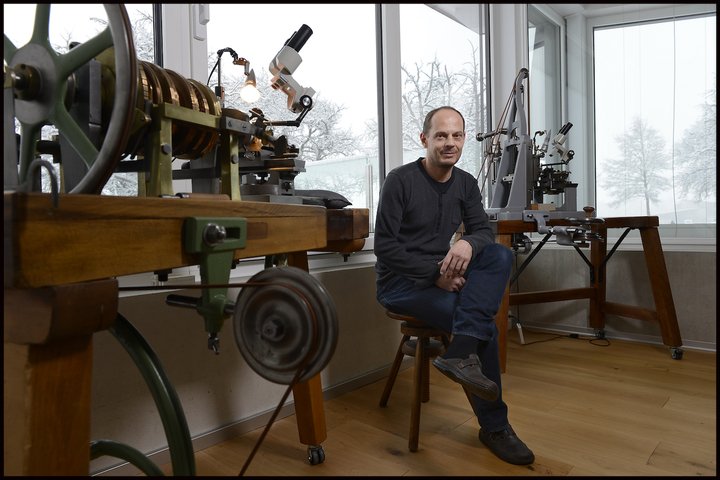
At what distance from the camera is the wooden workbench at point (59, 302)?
2.07 ft

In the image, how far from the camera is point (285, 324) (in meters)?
0.80

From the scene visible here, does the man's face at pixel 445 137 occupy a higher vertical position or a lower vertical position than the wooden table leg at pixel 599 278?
higher

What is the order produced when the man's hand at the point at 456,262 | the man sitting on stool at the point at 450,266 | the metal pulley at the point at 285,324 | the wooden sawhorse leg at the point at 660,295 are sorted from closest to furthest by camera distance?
the metal pulley at the point at 285,324
the man sitting on stool at the point at 450,266
the man's hand at the point at 456,262
the wooden sawhorse leg at the point at 660,295

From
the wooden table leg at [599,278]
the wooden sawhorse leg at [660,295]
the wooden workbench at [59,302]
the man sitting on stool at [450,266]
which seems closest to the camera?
the wooden workbench at [59,302]

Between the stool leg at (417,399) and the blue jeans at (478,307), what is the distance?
0.41 ft

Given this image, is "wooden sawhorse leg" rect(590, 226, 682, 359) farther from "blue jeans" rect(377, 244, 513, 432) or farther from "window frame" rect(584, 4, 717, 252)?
"blue jeans" rect(377, 244, 513, 432)

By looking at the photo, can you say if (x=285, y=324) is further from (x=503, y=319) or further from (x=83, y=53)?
(x=503, y=319)

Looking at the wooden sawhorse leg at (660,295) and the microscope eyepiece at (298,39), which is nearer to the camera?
the microscope eyepiece at (298,39)

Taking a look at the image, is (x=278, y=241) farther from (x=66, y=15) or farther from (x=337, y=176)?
Result: (x=337, y=176)

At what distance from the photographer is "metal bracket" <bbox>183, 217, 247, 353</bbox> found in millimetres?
836

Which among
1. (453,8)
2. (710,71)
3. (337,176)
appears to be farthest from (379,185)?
(710,71)

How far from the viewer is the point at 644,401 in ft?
6.81

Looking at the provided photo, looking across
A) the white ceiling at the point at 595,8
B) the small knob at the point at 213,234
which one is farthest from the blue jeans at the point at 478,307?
the white ceiling at the point at 595,8

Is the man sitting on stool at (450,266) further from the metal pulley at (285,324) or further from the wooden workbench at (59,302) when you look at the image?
the wooden workbench at (59,302)
